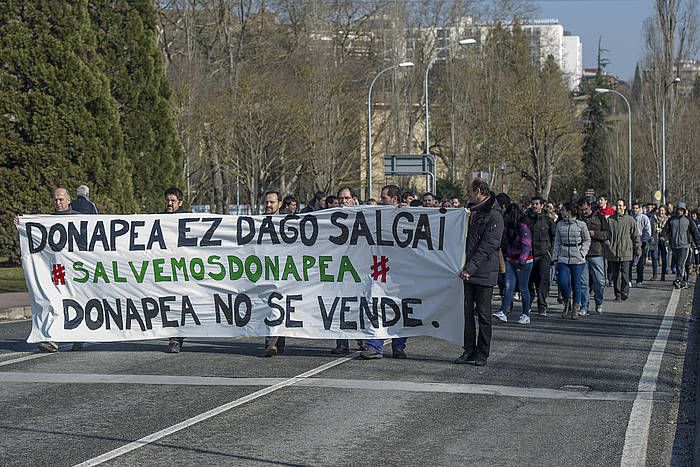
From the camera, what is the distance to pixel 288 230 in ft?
41.3

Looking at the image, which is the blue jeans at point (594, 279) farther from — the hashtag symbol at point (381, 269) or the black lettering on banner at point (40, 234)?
the black lettering on banner at point (40, 234)

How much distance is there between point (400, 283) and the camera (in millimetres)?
12094

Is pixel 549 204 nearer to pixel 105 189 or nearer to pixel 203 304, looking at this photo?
pixel 203 304

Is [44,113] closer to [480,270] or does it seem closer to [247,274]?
[247,274]

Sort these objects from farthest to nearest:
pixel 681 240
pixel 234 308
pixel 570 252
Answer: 1. pixel 681 240
2. pixel 570 252
3. pixel 234 308

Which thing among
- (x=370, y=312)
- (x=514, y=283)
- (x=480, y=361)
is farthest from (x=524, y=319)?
(x=480, y=361)

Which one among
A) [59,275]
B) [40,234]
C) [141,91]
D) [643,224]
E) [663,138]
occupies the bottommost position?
[643,224]

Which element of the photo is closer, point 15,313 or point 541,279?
point 541,279

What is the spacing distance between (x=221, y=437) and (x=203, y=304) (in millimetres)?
4720

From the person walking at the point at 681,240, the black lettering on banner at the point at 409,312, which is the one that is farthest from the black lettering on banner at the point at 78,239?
the person walking at the point at 681,240

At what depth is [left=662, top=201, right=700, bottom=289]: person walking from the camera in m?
23.2

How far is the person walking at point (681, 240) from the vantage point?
915 inches

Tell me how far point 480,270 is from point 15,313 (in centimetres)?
985

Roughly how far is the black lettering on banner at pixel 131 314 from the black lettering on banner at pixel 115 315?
7 cm
